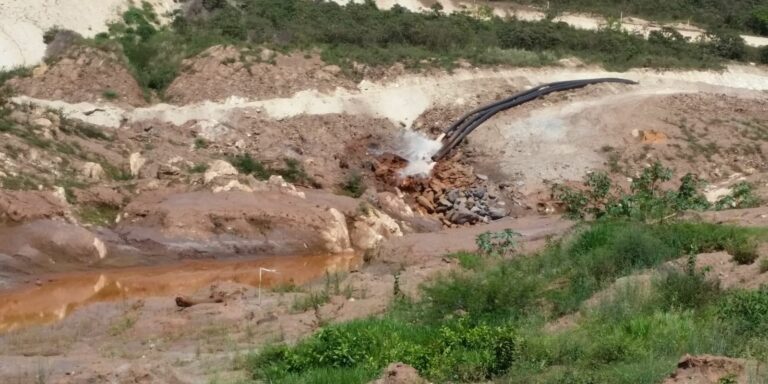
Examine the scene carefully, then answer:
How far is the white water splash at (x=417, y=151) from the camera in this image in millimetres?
29516

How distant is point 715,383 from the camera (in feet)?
23.5

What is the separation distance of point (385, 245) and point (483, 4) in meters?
39.3

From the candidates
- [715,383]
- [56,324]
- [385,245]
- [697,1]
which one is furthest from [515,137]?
[697,1]

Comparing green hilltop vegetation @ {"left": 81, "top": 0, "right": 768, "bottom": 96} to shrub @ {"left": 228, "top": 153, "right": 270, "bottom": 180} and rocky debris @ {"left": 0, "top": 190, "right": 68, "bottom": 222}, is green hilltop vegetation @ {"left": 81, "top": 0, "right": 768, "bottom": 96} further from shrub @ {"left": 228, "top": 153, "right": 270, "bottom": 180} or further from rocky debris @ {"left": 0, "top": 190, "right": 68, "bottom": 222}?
rocky debris @ {"left": 0, "top": 190, "right": 68, "bottom": 222}

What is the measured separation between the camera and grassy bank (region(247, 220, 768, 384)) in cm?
870

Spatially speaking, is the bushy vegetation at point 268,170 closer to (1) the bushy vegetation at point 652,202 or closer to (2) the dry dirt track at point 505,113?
(2) the dry dirt track at point 505,113

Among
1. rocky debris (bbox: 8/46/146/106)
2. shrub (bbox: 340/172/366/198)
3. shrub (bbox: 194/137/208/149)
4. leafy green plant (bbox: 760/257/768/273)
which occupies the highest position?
rocky debris (bbox: 8/46/146/106)

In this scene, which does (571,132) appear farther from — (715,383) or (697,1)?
(697,1)

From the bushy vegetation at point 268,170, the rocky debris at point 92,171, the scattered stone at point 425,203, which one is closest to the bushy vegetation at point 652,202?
the scattered stone at point 425,203

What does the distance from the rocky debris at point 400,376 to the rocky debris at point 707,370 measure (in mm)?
2279

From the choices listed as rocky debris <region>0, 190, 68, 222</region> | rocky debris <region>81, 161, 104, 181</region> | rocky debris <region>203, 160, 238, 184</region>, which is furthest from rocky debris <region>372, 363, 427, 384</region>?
rocky debris <region>81, 161, 104, 181</region>

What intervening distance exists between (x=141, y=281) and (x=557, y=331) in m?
12.1

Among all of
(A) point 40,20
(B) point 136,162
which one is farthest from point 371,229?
(A) point 40,20

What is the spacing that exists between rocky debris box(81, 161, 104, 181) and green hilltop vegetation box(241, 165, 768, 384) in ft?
40.8
